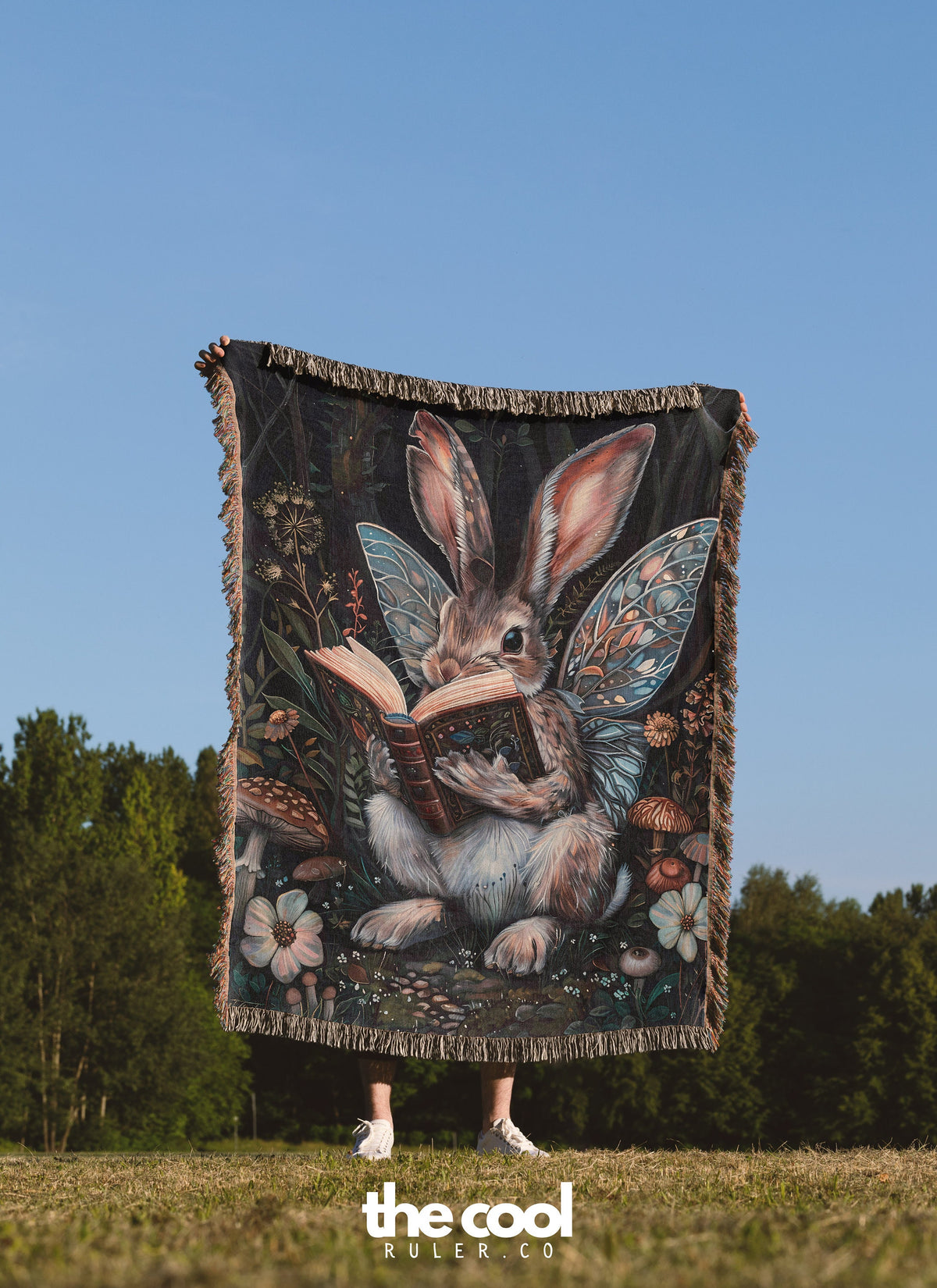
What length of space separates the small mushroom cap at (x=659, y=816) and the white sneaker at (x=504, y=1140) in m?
1.85

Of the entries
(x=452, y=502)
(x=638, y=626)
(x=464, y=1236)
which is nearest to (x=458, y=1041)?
(x=638, y=626)

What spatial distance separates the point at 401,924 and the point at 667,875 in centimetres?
161

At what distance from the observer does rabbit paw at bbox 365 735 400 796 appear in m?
7.35

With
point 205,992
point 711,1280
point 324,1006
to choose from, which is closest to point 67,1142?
point 205,992

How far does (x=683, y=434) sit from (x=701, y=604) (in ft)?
3.61

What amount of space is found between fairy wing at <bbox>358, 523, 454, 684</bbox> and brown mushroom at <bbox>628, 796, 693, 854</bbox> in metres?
1.52

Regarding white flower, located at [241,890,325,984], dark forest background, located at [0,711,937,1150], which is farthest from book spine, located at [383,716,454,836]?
dark forest background, located at [0,711,937,1150]

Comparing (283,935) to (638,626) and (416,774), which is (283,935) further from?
(638,626)

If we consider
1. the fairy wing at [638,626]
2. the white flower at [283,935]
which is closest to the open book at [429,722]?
→ the fairy wing at [638,626]

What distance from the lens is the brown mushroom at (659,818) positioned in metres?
7.67

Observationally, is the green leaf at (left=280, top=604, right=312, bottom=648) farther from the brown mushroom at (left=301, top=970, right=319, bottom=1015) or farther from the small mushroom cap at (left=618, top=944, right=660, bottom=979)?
the small mushroom cap at (left=618, top=944, right=660, bottom=979)

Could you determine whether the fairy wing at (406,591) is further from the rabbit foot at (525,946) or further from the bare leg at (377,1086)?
the bare leg at (377,1086)

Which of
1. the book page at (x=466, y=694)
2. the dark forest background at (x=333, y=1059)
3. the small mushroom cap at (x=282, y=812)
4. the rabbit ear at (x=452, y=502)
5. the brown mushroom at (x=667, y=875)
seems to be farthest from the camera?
the dark forest background at (x=333, y=1059)

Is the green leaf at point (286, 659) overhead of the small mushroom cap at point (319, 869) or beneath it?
overhead
